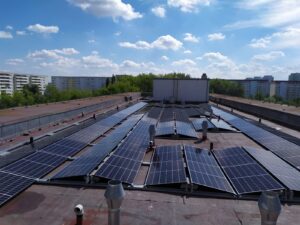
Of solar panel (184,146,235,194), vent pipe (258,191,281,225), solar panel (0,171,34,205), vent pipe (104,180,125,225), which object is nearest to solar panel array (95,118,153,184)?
solar panel (184,146,235,194)

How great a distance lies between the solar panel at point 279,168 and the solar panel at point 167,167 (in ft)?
14.7

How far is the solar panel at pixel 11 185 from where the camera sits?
37.9ft

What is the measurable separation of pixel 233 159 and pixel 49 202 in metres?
10.3

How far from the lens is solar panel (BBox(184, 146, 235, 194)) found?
13195mm

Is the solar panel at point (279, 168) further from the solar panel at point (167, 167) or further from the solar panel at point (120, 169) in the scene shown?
the solar panel at point (120, 169)

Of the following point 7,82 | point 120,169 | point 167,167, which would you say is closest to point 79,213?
point 120,169

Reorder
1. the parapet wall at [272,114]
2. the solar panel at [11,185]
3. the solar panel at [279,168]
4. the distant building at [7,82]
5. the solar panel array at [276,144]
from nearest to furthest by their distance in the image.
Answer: the solar panel at [11,185] < the solar panel at [279,168] < the solar panel array at [276,144] < the parapet wall at [272,114] < the distant building at [7,82]

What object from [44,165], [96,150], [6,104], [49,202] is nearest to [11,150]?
[44,165]

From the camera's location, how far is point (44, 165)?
49.8 ft

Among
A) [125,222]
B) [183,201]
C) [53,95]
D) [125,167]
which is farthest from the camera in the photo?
[53,95]

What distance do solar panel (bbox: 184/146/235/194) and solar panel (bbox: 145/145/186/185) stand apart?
489 mm

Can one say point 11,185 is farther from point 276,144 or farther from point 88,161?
point 276,144

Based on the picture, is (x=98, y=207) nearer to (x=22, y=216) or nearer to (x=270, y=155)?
(x=22, y=216)

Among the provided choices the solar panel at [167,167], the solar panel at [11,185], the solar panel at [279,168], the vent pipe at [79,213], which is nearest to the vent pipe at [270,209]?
the vent pipe at [79,213]
